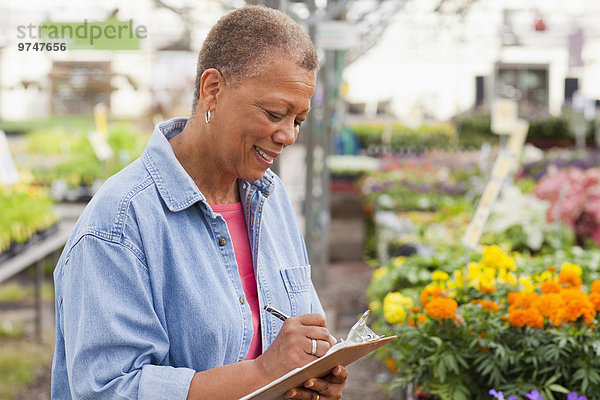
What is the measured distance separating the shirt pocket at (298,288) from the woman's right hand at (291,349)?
259 mm

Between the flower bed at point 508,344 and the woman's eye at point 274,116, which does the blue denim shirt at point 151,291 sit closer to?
the woman's eye at point 274,116

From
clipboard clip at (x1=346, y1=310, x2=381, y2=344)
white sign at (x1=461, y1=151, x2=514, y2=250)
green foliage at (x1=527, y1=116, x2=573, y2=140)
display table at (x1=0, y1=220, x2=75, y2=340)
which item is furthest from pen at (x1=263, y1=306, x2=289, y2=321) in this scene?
green foliage at (x1=527, y1=116, x2=573, y2=140)

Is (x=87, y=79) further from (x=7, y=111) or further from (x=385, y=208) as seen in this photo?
(x=7, y=111)

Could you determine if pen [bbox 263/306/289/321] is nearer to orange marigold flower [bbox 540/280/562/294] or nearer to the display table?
orange marigold flower [bbox 540/280/562/294]

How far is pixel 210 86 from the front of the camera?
126 centimetres

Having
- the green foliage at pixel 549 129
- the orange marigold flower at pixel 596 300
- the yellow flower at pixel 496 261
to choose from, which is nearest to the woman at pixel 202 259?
the orange marigold flower at pixel 596 300

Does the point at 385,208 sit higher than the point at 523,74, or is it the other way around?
the point at 523,74

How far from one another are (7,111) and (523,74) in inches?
663

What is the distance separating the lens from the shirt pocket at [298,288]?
56.1 inches

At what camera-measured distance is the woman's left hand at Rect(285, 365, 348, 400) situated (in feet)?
3.85

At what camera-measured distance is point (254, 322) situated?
1343 millimetres

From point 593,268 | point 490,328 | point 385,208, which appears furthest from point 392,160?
point 490,328

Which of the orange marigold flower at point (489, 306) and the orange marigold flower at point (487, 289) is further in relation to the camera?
the orange marigold flower at point (487, 289)

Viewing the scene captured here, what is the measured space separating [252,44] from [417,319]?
1284 millimetres
